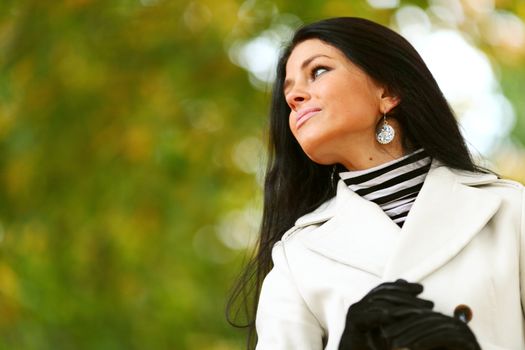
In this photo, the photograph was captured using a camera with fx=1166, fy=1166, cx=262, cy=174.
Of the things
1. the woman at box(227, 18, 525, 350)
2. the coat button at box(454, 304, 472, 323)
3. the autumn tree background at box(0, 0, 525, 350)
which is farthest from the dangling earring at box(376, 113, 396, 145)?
the autumn tree background at box(0, 0, 525, 350)

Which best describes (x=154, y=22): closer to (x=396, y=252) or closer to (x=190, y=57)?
(x=190, y=57)

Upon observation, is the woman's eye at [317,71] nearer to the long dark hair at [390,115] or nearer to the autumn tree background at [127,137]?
the long dark hair at [390,115]

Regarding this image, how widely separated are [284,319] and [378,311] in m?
0.42

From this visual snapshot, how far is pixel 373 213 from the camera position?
3.25m

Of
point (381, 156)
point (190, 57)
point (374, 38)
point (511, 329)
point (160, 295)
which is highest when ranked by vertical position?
point (374, 38)

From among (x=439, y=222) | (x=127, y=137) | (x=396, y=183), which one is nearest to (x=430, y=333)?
(x=439, y=222)

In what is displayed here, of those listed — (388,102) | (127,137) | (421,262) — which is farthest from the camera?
(127,137)

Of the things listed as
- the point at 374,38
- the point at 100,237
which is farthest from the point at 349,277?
the point at 100,237

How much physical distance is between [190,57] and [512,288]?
4493 mm

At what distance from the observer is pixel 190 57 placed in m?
7.28

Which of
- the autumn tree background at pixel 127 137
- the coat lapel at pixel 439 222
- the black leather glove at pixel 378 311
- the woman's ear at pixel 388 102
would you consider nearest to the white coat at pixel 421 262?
the coat lapel at pixel 439 222

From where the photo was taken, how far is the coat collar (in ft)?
10.2

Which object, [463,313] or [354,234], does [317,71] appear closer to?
[354,234]

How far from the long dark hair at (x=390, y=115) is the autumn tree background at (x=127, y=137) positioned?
2860mm
